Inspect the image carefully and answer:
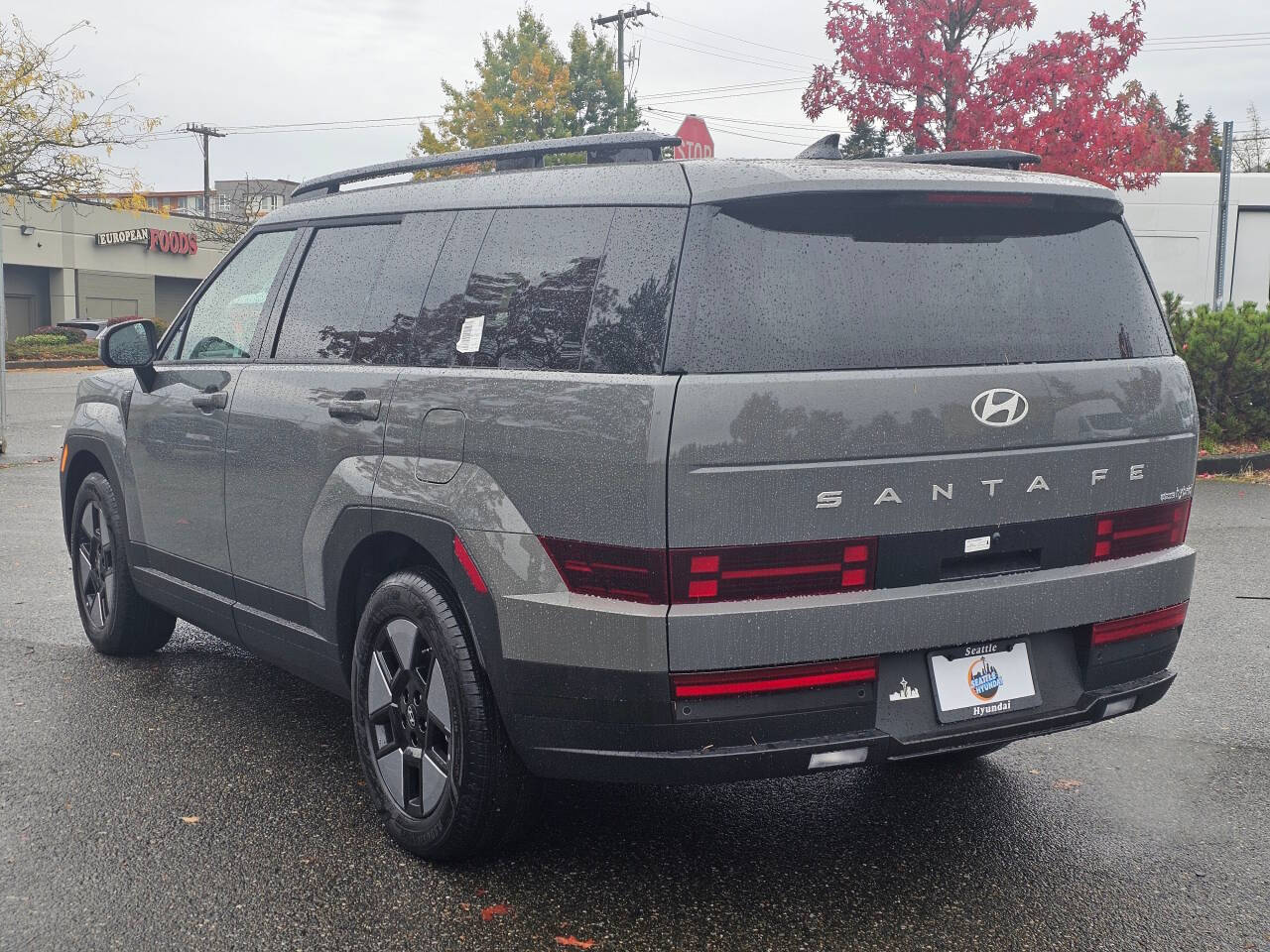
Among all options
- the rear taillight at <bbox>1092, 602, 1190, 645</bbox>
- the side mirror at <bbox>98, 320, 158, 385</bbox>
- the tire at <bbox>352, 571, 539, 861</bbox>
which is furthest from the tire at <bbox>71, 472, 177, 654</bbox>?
the rear taillight at <bbox>1092, 602, 1190, 645</bbox>

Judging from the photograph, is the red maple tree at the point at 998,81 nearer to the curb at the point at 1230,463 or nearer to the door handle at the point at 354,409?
the curb at the point at 1230,463

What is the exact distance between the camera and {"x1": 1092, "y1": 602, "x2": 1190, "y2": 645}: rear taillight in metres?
3.62

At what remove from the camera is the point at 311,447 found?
423 centimetres

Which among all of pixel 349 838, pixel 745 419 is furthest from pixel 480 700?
pixel 745 419

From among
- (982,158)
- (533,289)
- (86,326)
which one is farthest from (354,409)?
(86,326)

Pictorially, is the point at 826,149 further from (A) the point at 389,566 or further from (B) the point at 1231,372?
(B) the point at 1231,372

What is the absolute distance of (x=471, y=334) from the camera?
3744mm

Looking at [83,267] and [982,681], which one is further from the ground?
[83,267]

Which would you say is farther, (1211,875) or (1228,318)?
(1228,318)

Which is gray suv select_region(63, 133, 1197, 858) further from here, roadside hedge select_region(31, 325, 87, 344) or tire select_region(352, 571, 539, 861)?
roadside hedge select_region(31, 325, 87, 344)

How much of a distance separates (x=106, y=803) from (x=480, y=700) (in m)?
1.56

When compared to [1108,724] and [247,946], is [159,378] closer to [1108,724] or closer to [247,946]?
[247,946]

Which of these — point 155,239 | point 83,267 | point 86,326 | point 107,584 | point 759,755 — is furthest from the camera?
point 155,239

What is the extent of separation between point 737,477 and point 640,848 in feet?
4.52
